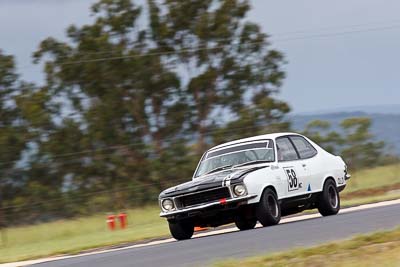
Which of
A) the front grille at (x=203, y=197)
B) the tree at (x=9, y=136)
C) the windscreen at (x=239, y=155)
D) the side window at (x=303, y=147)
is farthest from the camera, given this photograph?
the tree at (x=9, y=136)

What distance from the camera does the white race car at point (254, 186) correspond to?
16312 millimetres

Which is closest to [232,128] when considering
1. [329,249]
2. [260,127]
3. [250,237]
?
[260,127]

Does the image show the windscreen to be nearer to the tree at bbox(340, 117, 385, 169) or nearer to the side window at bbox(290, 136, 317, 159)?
the side window at bbox(290, 136, 317, 159)

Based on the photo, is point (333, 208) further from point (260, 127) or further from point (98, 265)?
point (260, 127)

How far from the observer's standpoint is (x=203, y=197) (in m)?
16.4

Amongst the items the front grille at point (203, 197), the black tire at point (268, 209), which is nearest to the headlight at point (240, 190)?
the front grille at point (203, 197)

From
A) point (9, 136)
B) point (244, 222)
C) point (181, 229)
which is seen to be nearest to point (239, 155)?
point (244, 222)

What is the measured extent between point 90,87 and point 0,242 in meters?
14.0

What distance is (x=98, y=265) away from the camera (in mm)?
13156

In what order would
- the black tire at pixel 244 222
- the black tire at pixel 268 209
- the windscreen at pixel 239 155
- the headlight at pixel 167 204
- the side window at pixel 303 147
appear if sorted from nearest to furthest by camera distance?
1. the black tire at pixel 268 209
2. the headlight at pixel 167 204
3. the black tire at pixel 244 222
4. the windscreen at pixel 239 155
5. the side window at pixel 303 147

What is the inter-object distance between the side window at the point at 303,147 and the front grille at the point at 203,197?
241cm

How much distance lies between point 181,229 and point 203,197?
1067mm

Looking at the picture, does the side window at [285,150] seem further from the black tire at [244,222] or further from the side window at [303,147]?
the black tire at [244,222]

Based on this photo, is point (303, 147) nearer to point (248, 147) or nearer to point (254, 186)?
point (248, 147)
